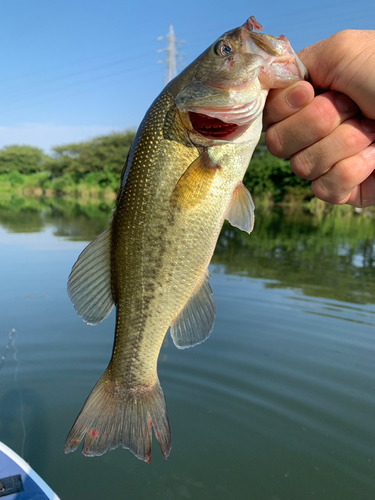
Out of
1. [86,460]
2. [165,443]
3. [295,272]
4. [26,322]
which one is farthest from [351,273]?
[165,443]

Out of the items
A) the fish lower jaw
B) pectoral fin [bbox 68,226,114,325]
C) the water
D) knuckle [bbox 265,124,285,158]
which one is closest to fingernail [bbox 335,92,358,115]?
knuckle [bbox 265,124,285,158]

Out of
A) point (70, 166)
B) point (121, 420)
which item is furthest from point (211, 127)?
point (70, 166)

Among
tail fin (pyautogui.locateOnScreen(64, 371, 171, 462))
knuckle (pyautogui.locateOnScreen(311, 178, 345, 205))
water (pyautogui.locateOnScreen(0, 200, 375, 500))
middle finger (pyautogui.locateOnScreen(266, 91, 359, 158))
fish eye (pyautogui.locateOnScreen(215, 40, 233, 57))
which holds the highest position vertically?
fish eye (pyautogui.locateOnScreen(215, 40, 233, 57))

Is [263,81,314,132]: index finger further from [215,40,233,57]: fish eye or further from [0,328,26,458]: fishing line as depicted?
[0,328,26,458]: fishing line

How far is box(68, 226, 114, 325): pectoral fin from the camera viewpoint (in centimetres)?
208

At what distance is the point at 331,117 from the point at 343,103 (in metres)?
0.10

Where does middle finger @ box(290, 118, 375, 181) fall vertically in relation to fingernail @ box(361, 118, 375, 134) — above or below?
below

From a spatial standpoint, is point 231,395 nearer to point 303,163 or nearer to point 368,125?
point 303,163

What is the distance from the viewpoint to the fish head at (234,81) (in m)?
1.76

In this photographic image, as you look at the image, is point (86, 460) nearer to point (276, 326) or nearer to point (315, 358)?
point (315, 358)

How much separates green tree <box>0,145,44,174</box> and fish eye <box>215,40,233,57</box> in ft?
258

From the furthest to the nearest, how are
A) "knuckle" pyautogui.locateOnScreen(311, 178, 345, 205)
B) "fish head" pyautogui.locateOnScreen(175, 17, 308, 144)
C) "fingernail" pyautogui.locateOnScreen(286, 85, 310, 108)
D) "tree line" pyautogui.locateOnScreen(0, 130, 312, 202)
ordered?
1. "tree line" pyautogui.locateOnScreen(0, 130, 312, 202)
2. "knuckle" pyautogui.locateOnScreen(311, 178, 345, 205)
3. "fingernail" pyautogui.locateOnScreen(286, 85, 310, 108)
4. "fish head" pyautogui.locateOnScreen(175, 17, 308, 144)

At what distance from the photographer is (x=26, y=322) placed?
6.31m

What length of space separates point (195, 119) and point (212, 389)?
3536mm
